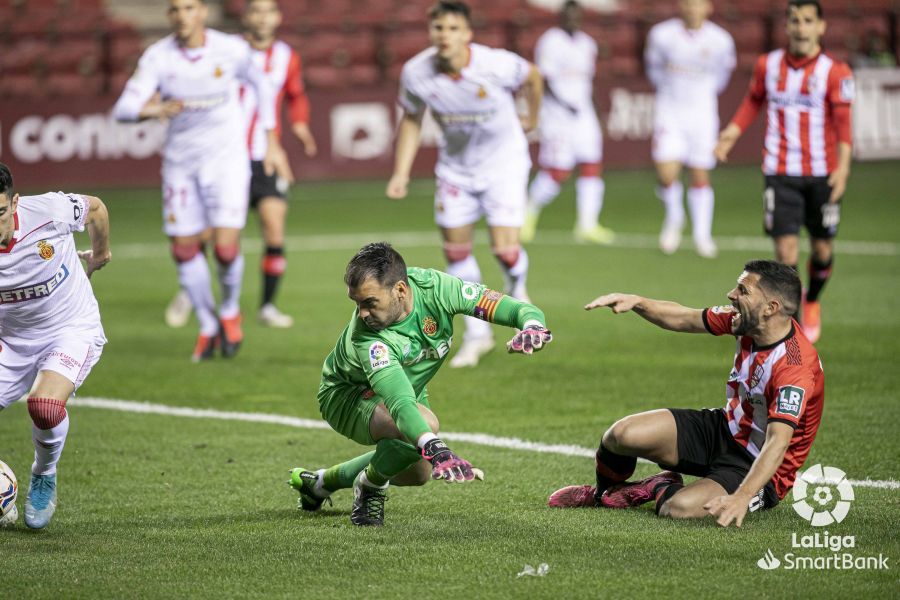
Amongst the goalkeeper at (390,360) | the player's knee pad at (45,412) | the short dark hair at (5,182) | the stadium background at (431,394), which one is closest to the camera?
the stadium background at (431,394)

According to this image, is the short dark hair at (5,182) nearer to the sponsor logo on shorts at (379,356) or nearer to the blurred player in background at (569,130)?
the sponsor logo on shorts at (379,356)

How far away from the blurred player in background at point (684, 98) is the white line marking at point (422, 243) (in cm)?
39

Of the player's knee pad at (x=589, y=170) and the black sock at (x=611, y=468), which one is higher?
the black sock at (x=611, y=468)

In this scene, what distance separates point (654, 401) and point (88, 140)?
13.5m

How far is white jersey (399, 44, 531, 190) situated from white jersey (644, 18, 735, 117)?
5730 millimetres

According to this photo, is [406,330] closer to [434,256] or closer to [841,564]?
[841,564]

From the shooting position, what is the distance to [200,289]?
10102 mm

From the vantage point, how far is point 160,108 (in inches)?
375

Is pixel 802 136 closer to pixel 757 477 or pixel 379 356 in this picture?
pixel 757 477

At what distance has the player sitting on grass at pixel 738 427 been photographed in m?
5.33

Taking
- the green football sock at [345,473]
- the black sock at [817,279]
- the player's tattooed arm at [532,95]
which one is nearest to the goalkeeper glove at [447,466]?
the green football sock at [345,473]

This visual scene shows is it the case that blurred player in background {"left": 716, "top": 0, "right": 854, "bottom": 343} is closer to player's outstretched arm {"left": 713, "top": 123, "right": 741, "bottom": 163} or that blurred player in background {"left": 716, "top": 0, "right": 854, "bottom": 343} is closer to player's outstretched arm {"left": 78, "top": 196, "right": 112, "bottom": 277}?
player's outstretched arm {"left": 713, "top": 123, "right": 741, "bottom": 163}

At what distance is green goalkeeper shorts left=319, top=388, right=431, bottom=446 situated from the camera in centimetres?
559

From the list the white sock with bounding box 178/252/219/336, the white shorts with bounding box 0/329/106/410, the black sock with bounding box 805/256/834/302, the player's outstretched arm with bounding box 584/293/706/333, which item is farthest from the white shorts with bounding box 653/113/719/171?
the white shorts with bounding box 0/329/106/410
